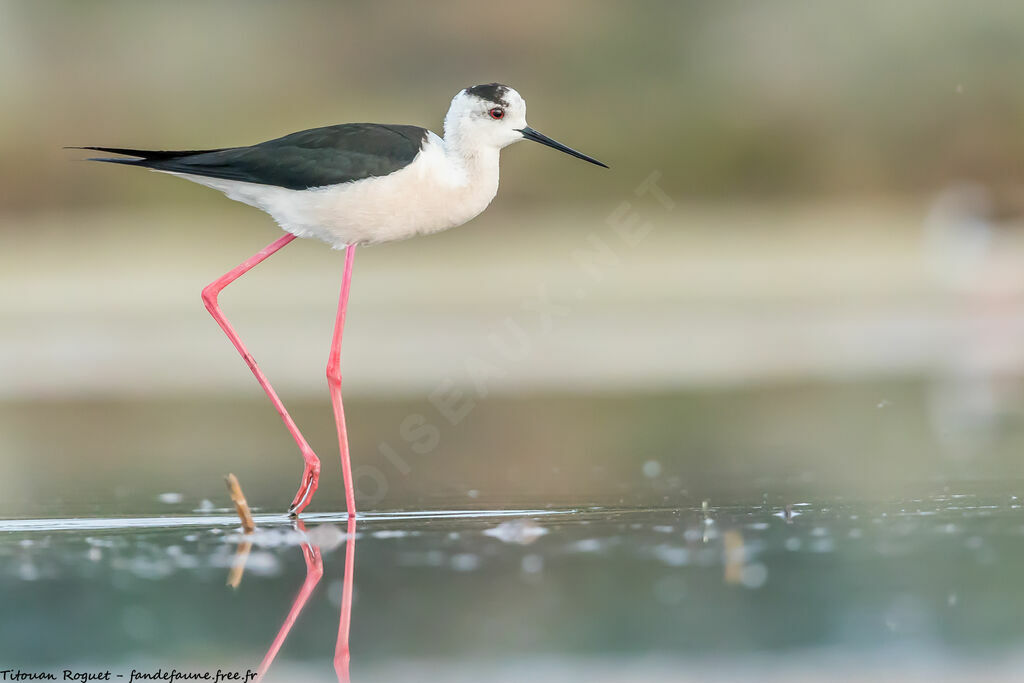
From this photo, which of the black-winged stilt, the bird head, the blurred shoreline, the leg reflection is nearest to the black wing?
the black-winged stilt

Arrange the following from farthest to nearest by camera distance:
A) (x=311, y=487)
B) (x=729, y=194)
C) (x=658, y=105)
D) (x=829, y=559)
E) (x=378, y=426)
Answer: (x=658, y=105) → (x=729, y=194) → (x=378, y=426) → (x=311, y=487) → (x=829, y=559)

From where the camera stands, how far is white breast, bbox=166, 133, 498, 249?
456 centimetres

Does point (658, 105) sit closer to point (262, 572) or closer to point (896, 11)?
point (896, 11)

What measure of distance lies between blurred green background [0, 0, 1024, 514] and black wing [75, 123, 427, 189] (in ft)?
3.31

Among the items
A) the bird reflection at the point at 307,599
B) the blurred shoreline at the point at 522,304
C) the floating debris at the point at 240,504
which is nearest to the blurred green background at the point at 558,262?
the blurred shoreline at the point at 522,304

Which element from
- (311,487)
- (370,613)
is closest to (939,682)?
(370,613)

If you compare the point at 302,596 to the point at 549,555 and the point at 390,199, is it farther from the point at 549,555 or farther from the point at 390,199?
the point at 390,199

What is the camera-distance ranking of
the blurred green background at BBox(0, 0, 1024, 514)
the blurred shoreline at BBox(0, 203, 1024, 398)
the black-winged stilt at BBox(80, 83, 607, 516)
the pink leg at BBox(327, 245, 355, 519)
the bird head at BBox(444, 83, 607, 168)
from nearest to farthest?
the pink leg at BBox(327, 245, 355, 519) → the black-winged stilt at BBox(80, 83, 607, 516) → the bird head at BBox(444, 83, 607, 168) → the blurred green background at BBox(0, 0, 1024, 514) → the blurred shoreline at BBox(0, 203, 1024, 398)

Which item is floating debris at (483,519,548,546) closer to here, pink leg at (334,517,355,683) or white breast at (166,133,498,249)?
pink leg at (334,517,355,683)

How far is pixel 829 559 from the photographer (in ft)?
11.4

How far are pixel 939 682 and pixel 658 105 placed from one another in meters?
13.3

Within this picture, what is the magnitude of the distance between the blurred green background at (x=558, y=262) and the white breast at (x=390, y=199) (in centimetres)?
84

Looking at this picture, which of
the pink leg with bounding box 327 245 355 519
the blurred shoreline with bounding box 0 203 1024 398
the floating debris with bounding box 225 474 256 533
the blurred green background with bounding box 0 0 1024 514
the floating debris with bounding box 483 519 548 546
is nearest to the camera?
the floating debris with bounding box 483 519 548 546

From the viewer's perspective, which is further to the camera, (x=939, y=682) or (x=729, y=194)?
(x=729, y=194)
